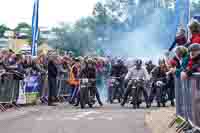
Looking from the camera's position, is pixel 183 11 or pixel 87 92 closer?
pixel 183 11

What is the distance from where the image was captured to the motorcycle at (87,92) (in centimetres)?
2508

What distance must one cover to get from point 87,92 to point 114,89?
473 centimetres

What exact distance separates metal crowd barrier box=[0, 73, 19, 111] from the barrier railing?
8.89 meters

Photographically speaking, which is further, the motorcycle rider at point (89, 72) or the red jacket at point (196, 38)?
the motorcycle rider at point (89, 72)

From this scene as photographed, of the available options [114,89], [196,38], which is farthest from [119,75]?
[196,38]

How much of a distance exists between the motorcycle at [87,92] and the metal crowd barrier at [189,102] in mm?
9954

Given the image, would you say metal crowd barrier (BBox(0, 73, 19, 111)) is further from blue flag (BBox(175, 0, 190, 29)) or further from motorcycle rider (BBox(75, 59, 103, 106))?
blue flag (BBox(175, 0, 190, 29))

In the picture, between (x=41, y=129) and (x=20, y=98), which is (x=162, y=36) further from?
(x=41, y=129)

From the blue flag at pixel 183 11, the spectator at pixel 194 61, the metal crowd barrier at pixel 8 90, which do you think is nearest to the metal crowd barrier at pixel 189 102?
the spectator at pixel 194 61

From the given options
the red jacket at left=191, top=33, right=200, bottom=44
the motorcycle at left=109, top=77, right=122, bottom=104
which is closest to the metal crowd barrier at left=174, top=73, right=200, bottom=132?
the red jacket at left=191, top=33, right=200, bottom=44

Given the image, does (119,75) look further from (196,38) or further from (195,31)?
(195,31)

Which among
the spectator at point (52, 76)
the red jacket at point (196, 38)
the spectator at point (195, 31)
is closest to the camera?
the spectator at point (195, 31)

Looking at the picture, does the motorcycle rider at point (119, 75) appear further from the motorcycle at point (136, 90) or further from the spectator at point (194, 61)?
the spectator at point (194, 61)

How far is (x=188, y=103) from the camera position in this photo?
13008 millimetres
